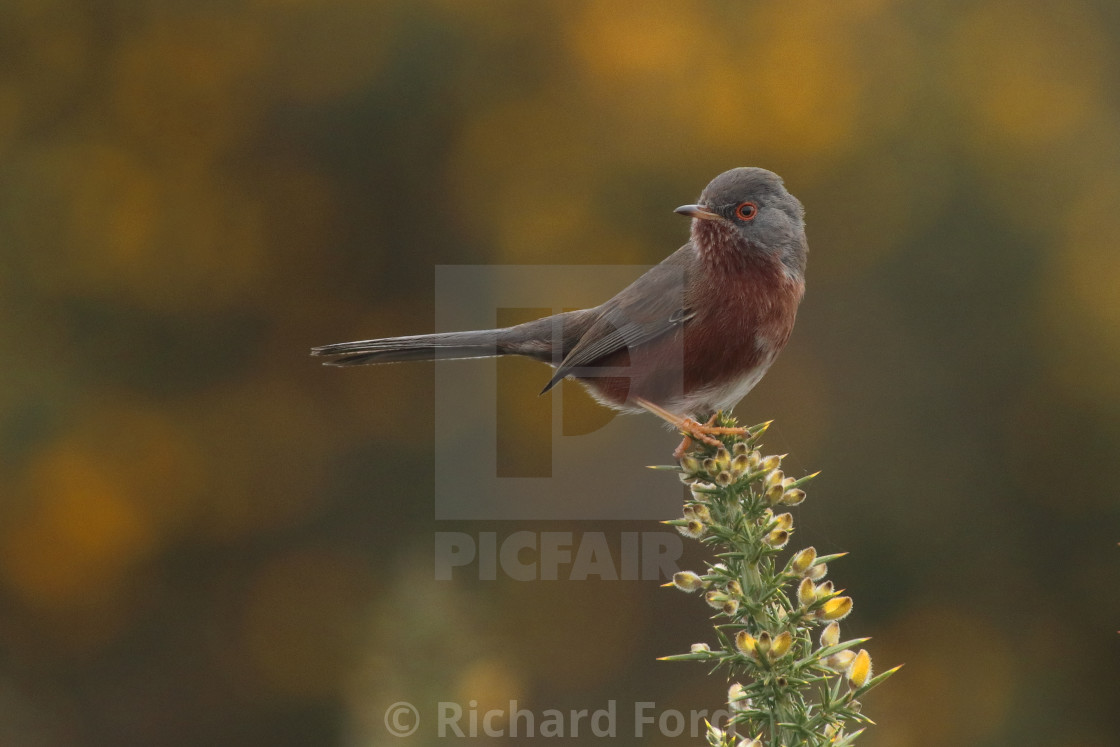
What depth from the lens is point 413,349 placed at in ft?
15.4

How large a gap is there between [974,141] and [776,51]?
5.64 feet

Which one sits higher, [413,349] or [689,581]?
[413,349]

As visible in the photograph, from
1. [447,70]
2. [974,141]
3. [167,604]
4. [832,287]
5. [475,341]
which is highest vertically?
[447,70]

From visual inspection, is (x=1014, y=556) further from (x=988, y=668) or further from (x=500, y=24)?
(x=500, y=24)

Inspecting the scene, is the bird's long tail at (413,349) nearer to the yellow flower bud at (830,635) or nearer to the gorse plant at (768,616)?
the gorse plant at (768,616)

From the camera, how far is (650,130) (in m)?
8.34

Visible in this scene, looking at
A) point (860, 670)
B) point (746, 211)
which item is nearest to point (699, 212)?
point (746, 211)

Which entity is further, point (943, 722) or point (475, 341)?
point (943, 722)

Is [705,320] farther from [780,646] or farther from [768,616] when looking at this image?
[780,646]

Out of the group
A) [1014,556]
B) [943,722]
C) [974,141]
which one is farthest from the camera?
[974,141]

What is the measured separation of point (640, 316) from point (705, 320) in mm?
440

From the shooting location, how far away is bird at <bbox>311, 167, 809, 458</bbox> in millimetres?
4051

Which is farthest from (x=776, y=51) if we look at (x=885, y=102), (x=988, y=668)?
(x=988, y=668)

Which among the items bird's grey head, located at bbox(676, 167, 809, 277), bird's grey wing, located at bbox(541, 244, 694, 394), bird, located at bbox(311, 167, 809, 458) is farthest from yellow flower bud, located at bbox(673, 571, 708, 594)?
bird's grey head, located at bbox(676, 167, 809, 277)
